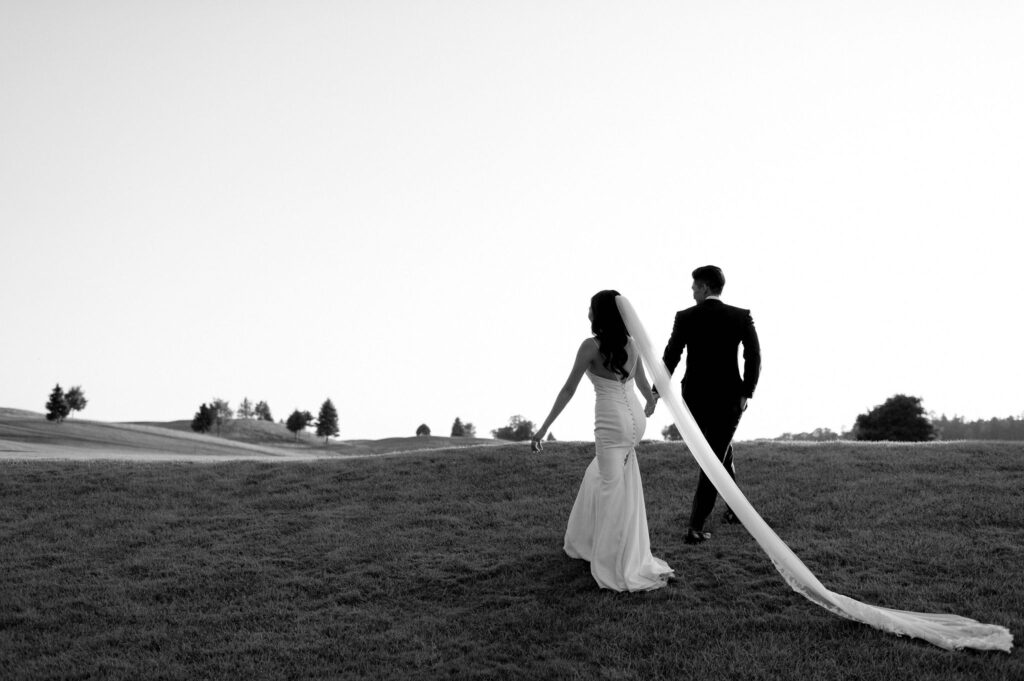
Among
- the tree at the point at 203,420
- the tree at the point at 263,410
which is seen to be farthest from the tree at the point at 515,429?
the tree at the point at 263,410

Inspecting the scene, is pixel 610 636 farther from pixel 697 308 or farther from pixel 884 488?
pixel 884 488

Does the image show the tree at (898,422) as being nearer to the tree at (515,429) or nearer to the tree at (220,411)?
the tree at (515,429)

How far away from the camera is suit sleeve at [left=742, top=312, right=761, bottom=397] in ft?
32.6

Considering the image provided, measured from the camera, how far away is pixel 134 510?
15125 mm

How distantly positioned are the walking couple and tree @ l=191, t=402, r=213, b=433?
105m

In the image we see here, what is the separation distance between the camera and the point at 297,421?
11662 centimetres

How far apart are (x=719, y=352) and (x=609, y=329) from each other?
6.14 feet

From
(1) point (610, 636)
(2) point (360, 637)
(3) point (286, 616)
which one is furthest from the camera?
(3) point (286, 616)

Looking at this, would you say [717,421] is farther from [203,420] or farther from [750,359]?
[203,420]

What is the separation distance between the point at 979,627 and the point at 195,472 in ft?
55.1

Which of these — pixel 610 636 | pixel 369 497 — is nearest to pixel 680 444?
pixel 369 497

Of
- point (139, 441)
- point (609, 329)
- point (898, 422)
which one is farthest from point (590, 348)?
point (139, 441)

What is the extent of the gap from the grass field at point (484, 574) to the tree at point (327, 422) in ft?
340

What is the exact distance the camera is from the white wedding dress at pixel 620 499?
897 centimetres
